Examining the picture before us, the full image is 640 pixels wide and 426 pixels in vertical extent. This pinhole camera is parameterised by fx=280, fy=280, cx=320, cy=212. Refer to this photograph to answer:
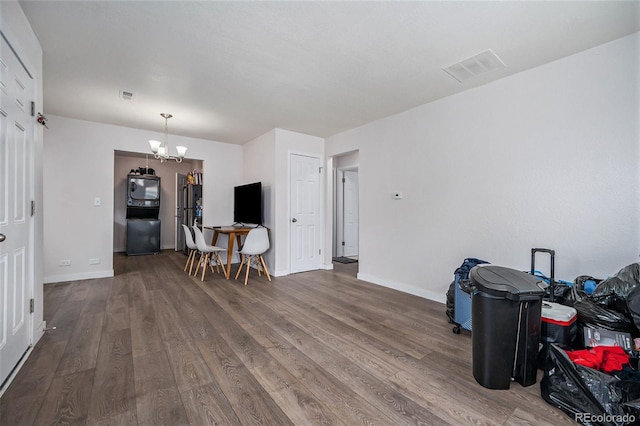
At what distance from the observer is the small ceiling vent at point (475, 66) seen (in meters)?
2.49

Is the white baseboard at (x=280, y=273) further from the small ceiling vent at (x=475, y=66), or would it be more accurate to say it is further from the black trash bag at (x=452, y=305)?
the small ceiling vent at (x=475, y=66)

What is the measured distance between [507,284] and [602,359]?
0.61 metres

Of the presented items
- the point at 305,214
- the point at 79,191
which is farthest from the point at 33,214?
the point at 305,214

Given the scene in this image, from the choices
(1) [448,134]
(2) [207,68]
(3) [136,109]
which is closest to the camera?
(2) [207,68]

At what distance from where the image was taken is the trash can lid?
1.67m

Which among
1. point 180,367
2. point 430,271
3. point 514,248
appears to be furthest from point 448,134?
point 180,367

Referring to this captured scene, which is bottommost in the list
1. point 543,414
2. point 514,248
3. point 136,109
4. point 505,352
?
point 543,414

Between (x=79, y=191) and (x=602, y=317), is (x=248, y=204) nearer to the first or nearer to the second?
(x=79, y=191)

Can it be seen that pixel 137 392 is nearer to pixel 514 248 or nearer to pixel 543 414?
pixel 543 414

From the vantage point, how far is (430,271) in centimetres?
350

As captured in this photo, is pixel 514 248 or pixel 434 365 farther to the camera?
pixel 514 248

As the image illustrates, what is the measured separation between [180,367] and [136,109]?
3.46 metres

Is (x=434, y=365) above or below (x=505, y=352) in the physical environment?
below

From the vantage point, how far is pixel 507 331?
5.60 feet
